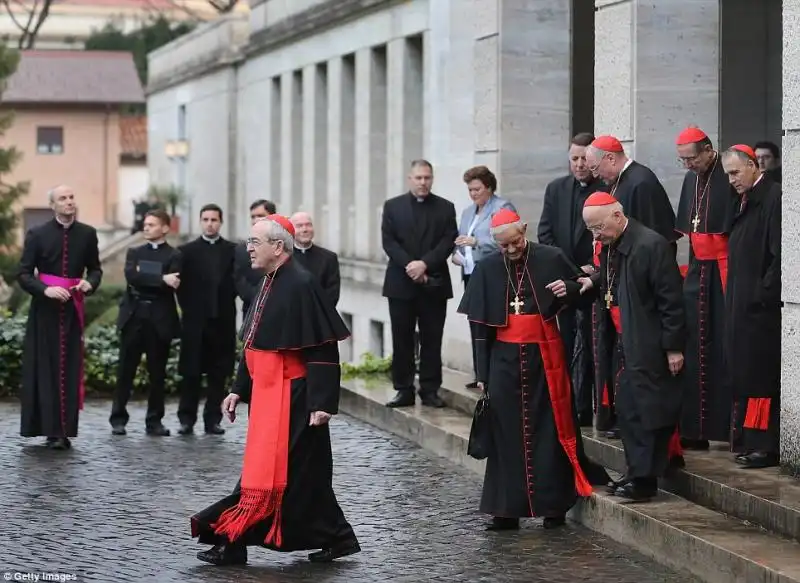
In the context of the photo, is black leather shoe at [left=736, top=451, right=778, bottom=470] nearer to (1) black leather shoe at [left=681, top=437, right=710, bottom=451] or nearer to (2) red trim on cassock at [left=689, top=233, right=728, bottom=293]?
(1) black leather shoe at [left=681, top=437, right=710, bottom=451]

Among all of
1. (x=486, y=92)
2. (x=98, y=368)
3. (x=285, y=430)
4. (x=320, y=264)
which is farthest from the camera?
(x=98, y=368)

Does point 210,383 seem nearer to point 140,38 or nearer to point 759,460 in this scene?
point 759,460

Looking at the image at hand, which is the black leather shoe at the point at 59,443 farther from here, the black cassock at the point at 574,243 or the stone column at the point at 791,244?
the stone column at the point at 791,244

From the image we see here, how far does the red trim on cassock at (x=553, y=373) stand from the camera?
11172mm

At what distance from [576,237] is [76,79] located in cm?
6274

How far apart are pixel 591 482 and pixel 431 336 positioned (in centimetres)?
417

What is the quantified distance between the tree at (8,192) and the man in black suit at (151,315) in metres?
23.2

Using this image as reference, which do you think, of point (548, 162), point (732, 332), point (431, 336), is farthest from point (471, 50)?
point (732, 332)

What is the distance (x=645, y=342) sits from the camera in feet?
35.2

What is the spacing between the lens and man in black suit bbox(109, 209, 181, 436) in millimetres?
15445

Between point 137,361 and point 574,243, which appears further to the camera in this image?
point 137,361

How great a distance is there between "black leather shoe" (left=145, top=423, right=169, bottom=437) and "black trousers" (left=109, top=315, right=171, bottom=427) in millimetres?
26

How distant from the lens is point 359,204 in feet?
90.6

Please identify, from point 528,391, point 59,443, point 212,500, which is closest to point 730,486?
point 528,391
